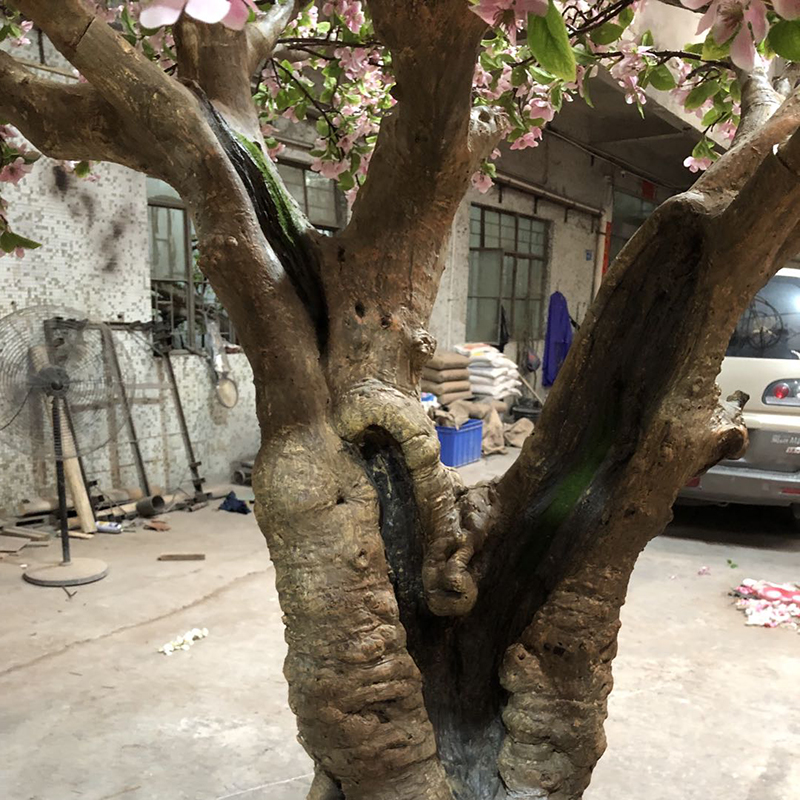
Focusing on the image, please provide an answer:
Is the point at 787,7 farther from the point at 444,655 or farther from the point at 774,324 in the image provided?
the point at 774,324

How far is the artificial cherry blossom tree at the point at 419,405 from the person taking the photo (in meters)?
1.25

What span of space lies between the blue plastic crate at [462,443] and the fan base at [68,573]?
3.55m

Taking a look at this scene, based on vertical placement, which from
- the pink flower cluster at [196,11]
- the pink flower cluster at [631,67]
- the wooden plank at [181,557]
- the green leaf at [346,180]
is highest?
the pink flower cluster at [631,67]

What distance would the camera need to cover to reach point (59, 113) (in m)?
1.46

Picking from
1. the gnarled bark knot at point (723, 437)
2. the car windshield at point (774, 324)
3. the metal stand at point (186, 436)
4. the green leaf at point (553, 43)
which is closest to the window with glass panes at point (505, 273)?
the metal stand at point (186, 436)

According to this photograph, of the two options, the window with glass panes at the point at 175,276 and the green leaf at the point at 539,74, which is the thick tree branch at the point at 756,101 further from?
the window with glass panes at the point at 175,276

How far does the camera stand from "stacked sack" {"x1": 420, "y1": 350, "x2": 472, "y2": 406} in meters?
7.60

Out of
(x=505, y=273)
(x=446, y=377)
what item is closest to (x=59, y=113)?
(x=446, y=377)

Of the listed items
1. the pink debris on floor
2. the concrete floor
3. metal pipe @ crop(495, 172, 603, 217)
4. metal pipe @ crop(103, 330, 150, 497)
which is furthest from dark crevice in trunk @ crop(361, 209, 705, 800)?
metal pipe @ crop(495, 172, 603, 217)

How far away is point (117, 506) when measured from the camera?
5348 millimetres

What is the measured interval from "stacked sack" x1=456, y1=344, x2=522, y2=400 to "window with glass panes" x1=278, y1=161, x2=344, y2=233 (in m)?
2.28

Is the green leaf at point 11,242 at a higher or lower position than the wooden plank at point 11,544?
higher

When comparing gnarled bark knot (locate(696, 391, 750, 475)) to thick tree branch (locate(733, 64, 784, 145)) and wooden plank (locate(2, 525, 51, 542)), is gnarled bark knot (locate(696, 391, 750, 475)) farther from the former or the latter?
wooden plank (locate(2, 525, 51, 542))

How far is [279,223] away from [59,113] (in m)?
0.50
